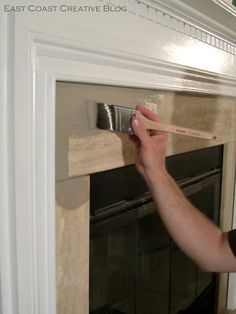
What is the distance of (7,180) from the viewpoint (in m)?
0.64

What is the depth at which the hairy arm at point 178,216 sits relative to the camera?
90 cm

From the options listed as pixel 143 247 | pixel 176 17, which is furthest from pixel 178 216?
pixel 176 17

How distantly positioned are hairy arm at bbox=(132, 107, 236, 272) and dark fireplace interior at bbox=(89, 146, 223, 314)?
19cm

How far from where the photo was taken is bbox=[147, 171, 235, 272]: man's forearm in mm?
926

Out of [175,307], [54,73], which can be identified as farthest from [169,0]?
[175,307]

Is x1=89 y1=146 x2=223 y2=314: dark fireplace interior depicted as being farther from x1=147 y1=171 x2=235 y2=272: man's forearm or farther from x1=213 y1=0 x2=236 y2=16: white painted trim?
x1=213 y1=0 x2=236 y2=16: white painted trim

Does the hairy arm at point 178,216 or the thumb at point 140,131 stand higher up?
the thumb at point 140,131

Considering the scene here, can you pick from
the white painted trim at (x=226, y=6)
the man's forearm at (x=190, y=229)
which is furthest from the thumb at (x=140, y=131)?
the white painted trim at (x=226, y=6)

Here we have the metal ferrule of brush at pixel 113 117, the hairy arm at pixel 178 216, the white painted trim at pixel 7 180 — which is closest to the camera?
the white painted trim at pixel 7 180

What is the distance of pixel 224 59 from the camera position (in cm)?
141

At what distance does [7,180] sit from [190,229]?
54 cm

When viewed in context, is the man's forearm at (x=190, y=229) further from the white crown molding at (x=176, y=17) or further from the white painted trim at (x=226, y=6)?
the white painted trim at (x=226, y=6)

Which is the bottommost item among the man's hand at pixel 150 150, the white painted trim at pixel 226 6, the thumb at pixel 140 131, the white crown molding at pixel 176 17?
the man's hand at pixel 150 150

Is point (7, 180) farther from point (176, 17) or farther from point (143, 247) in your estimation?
point (143, 247)
